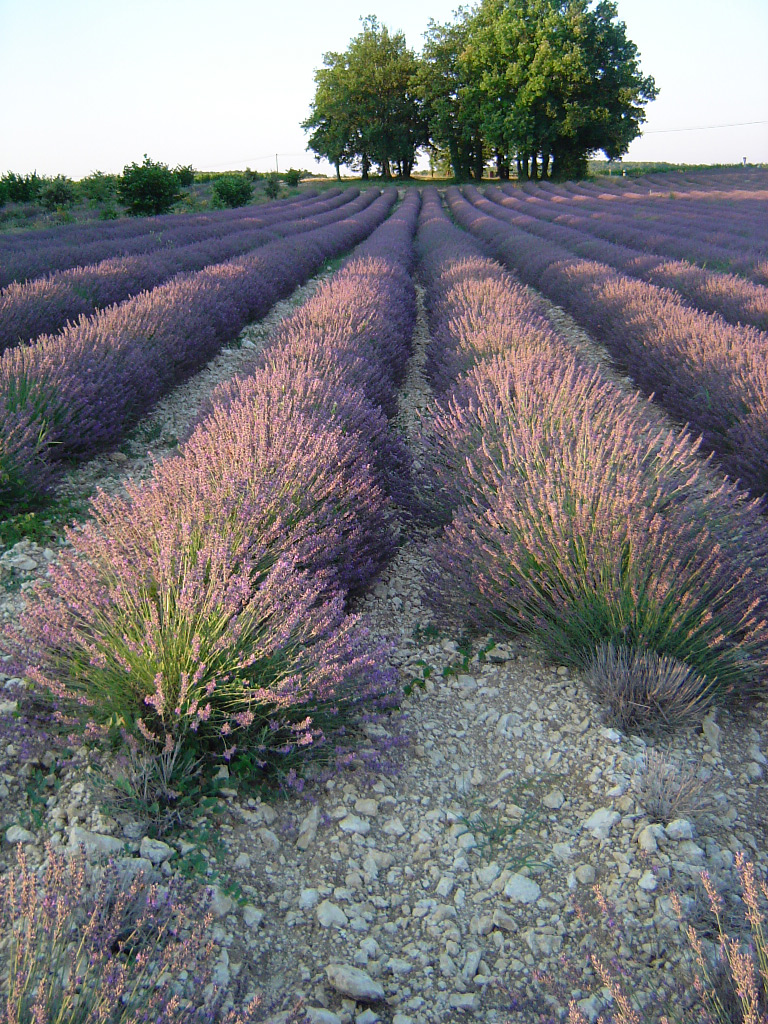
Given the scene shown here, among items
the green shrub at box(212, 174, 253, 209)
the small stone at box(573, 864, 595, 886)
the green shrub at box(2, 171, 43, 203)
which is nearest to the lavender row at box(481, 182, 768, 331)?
the small stone at box(573, 864, 595, 886)

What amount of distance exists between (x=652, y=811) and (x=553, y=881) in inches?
14.5

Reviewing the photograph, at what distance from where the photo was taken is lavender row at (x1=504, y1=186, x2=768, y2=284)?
30.4 feet

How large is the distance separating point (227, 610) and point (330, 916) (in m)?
0.85

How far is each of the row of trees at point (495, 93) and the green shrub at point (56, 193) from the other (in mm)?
26153

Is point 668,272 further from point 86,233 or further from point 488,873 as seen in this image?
point 86,233

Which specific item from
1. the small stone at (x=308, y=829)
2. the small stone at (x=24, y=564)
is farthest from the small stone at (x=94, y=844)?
the small stone at (x=24, y=564)

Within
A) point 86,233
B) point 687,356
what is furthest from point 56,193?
point 687,356

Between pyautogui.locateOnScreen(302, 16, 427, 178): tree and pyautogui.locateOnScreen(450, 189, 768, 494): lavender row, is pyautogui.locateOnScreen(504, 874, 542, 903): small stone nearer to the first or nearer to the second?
pyautogui.locateOnScreen(450, 189, 768, 494): lavender row

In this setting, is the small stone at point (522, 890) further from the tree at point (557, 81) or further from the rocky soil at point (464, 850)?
the tree at point (557, 81)

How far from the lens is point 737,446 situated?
4.50 metres

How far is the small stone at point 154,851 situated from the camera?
172 cm

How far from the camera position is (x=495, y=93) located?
127 ft

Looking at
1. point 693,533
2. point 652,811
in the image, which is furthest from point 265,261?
point 652,811

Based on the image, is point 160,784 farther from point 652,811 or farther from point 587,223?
point 587,223
